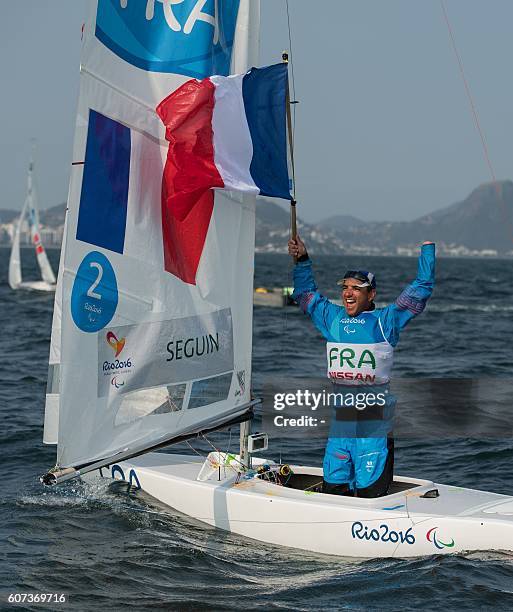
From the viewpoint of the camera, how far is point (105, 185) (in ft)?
26.0

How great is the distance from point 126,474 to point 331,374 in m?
2.34

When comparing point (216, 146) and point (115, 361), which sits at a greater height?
point (216, 146)

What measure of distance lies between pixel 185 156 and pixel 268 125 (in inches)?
30.3

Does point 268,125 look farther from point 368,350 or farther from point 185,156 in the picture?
point 368,350

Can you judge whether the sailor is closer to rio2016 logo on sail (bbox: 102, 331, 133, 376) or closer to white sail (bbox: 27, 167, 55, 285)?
rio2016 logo on sail (bbox: 102, 331, 133, 376)

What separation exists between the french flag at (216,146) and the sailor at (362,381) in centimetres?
83

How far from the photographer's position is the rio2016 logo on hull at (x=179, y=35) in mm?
8016

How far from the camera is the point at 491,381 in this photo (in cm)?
1748

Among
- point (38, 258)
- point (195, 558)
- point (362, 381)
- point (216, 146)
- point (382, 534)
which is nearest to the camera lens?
point (382, 534)

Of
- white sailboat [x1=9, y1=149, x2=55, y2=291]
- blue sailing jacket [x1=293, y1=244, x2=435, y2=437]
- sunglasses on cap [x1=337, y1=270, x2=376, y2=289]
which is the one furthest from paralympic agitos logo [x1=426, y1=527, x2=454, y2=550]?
white sailboat [x1=9, y1=149, x2=55, y2=291]

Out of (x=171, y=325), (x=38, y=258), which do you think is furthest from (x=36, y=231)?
(x=171, y=325)

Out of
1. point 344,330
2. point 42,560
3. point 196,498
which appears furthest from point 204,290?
point 42,560

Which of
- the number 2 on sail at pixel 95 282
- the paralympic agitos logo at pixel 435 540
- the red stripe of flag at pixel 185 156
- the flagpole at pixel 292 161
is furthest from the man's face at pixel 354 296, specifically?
the number 2 on sail at pixel 95 282

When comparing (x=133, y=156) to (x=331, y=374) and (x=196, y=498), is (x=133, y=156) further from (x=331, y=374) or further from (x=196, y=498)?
(x=196, y=498)
